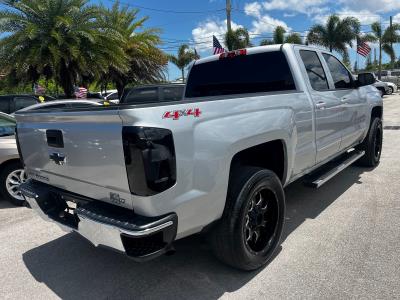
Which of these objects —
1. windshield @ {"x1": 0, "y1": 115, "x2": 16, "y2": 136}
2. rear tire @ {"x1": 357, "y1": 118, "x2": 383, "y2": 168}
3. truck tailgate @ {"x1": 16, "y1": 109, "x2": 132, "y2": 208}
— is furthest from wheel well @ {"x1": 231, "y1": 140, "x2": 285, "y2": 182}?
windshield @ {"x1": 0, "y1": 115, "x2": 16, "y2": 136}

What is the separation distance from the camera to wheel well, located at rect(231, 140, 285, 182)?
355 cm

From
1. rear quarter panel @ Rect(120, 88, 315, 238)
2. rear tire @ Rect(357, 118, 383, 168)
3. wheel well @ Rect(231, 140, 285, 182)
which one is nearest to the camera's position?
rear quarter panel @ Rect(120, 88, 315, 238)

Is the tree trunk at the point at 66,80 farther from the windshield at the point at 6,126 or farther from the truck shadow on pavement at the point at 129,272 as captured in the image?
the truck shadow on pavement at the point at 129,272

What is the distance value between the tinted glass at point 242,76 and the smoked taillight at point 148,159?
2.16 m

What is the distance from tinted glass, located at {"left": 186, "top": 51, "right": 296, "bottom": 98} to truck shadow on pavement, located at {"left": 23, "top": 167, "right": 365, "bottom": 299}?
1602mm

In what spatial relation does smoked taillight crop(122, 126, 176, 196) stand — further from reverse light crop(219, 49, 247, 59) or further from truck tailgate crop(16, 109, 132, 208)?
reverse light crop(219, 49, 247, 59)

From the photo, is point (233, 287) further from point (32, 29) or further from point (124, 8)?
point (124, 8)

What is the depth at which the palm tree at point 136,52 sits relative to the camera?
23072 millimetres

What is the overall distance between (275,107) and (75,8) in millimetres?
13714

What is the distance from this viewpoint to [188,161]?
2.53 metres

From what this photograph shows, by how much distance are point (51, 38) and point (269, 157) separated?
1321cm

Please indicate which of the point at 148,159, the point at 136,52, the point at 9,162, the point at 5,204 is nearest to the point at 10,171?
the point at 9,162

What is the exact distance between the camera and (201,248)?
3.74 m

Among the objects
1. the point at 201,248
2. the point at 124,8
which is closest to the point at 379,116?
the point at 201,248
